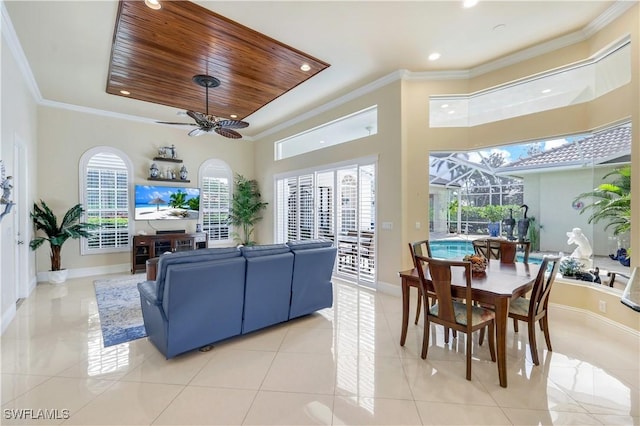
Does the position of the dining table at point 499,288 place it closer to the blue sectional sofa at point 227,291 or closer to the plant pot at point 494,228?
the blue sectional sofa at point 227,291

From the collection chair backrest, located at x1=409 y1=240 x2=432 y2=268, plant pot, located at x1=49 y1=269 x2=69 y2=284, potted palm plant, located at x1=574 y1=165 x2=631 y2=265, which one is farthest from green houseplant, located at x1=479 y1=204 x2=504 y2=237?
plant pot, located at x1=49 y1=269 x2=69 y2=284

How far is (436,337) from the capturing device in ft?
10.5

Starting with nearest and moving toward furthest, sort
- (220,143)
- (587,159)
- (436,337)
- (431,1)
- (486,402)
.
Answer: (486,402) → (431,1) → (436,337) → (587,159) → (220,143)

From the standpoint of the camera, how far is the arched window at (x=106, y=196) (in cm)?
606

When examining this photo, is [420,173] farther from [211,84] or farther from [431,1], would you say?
[211,84]

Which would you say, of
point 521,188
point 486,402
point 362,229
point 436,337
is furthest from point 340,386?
point 521,188

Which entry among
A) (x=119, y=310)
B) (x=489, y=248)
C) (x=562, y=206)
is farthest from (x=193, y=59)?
(x=562, y=206)

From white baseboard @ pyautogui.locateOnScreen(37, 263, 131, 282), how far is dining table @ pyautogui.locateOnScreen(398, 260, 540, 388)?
6396 mm

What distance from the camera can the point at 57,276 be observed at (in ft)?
17.7

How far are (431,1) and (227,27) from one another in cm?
230

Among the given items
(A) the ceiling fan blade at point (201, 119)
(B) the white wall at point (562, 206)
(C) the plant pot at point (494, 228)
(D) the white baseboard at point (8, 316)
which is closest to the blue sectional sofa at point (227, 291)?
(D) the white baseboard at point (8, 316)

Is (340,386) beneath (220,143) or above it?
beneath

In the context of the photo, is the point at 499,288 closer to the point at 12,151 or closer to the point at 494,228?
the point at 494,228

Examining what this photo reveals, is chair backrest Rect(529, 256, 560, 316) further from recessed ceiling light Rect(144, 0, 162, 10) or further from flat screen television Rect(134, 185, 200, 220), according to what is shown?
flat screen television Rect(134, 185, 200, 220)
